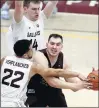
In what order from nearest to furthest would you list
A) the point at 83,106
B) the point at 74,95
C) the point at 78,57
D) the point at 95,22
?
the point at 83,106, the point at 74,95, the point at 78,57, the point at 95,22

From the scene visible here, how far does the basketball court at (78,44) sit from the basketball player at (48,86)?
1.90m

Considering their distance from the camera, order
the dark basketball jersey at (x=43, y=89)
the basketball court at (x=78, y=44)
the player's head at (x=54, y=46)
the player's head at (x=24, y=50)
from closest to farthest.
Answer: the player's head at (x=24, y=50), the player's head at (x=54, y=46), the dark basketball jersey at (x=43, y=89), the basketball court at (x=78, y=44)

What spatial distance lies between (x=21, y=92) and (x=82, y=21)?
9.53 m

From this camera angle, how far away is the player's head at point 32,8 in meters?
5.27

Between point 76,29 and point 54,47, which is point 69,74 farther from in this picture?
point 76,29

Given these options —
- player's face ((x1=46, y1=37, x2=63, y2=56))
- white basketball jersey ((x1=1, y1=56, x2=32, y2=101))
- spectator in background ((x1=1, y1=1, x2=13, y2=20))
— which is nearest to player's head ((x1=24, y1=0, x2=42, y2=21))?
player's face ((x1=46, y1=37, x2=63, y2=56))

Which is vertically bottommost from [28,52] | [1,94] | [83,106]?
[83,106]

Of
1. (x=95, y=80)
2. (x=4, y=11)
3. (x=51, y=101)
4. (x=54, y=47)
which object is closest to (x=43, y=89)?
(x=51, y=101)

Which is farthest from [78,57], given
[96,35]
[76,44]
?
[96,35]

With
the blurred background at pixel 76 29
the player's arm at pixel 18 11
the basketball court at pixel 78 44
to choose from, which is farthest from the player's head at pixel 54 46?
the blurred background at pixel 76 29

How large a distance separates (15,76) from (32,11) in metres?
1.36

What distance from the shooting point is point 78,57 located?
33.4ft

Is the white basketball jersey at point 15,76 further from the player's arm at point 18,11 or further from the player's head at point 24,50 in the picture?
the player's arm at point 18,11

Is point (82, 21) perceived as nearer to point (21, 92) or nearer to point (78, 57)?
point (78, 57)
